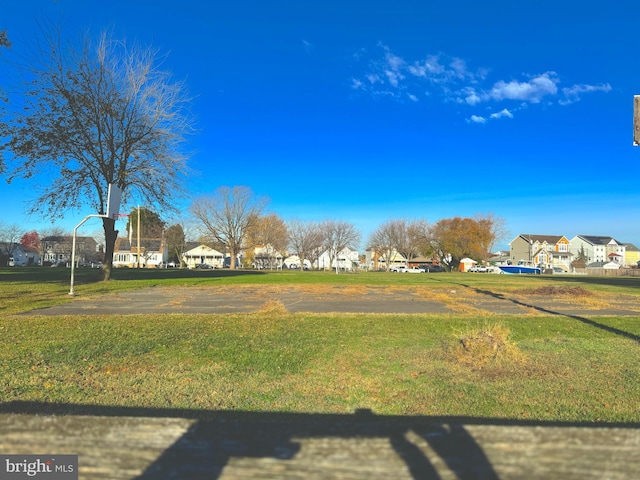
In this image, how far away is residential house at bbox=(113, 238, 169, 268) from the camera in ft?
304

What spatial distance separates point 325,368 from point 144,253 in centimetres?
9360

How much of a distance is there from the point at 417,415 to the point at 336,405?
0.90 meters

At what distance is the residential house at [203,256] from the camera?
102250mm

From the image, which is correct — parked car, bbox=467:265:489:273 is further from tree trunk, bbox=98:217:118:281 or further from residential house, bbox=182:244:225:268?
tree trunk, bbox=98:217:118:281

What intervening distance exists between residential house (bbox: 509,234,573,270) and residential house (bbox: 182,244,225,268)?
8137 centimetres

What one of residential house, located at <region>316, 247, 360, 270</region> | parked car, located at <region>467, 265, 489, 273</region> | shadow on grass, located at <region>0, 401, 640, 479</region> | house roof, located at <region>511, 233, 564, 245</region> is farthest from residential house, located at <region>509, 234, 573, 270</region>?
shadow on grass, located at <region>0, 401, 640, 479</region>

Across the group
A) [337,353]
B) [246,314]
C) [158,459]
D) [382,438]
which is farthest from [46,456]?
[246,314]

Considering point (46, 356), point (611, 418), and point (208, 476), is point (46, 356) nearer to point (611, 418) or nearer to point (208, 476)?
point (208, 476)

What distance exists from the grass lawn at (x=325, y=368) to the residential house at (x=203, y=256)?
308 ft

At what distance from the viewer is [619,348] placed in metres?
7.99

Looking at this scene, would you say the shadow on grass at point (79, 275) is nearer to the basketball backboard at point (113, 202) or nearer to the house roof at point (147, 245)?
the basketball backboard at point (113, 202)

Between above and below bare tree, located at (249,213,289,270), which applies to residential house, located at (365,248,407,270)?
below

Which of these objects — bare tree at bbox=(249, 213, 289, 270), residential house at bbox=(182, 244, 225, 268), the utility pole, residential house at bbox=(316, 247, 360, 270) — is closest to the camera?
the utility pole

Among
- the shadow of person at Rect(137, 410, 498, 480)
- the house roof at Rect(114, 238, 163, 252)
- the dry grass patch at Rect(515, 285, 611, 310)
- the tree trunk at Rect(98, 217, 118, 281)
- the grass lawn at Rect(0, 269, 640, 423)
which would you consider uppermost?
the house roof at Rect(114, 238, 163, 252)
